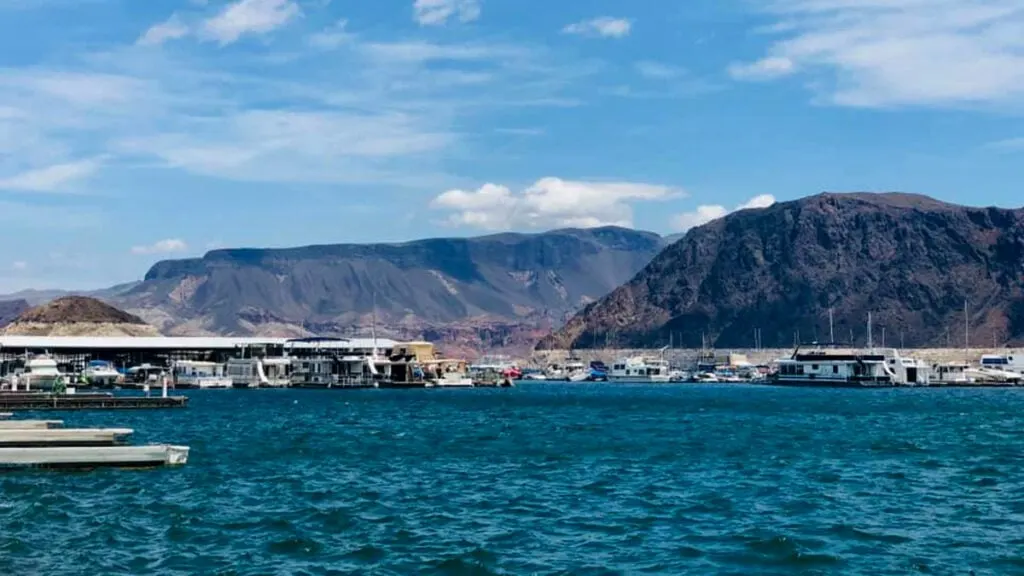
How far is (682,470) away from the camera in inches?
1987

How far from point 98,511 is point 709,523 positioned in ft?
58.5

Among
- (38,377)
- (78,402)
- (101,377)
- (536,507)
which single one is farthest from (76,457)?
(101,377)

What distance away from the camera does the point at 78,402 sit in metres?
111

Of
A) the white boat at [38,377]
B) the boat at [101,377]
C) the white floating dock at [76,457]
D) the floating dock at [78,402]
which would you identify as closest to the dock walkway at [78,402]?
the floating dock at [78,402]

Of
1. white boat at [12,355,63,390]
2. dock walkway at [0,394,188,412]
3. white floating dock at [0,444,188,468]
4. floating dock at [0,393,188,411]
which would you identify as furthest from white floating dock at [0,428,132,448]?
white boat at [12,355,63,390]

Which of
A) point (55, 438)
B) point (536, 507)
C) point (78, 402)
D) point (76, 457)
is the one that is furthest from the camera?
point (78, 402)

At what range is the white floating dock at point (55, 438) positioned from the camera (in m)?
54.6

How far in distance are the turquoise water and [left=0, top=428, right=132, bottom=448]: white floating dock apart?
4208mm

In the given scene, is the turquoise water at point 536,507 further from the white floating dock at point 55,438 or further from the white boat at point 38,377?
the white boat at point 38,377

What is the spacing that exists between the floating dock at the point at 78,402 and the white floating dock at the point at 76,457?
194ft

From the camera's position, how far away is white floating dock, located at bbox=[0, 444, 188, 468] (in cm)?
4912

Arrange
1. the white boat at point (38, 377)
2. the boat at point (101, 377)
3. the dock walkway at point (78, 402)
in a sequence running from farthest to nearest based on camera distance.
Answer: the boat at point (101, 377), the white boat at point (38, 377), the dock walkway at point (78, 402)

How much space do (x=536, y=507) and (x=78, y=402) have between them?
267 feet

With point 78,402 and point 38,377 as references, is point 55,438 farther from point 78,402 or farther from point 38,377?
point 38,377
